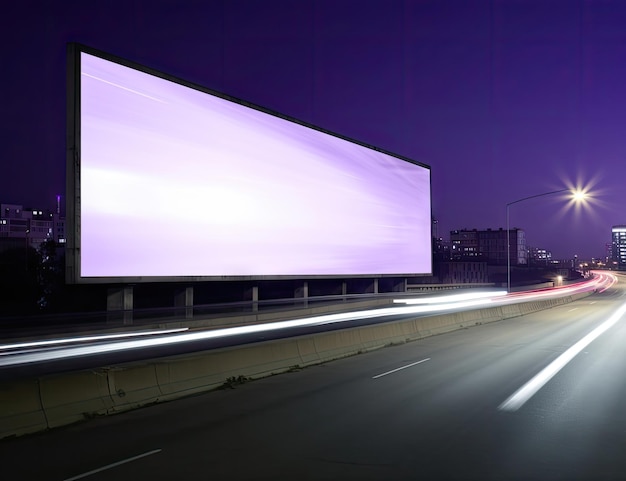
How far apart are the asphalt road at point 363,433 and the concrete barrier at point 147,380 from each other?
306mm

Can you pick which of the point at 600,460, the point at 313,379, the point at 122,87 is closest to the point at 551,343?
the point at 313,379

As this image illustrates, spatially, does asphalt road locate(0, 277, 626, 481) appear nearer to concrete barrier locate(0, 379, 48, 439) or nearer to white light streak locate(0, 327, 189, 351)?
concrete barrier locate(0, 379, 48, 439)

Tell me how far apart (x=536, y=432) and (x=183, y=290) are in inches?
1221

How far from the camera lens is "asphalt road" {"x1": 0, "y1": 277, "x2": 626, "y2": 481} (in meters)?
7.13

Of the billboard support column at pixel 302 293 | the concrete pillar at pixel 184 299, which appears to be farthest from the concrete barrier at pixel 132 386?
the billboard support column at pixel 302 293

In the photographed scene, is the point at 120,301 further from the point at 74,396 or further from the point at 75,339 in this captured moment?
the point at 74,396

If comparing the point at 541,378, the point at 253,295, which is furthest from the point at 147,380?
the point at 253,295

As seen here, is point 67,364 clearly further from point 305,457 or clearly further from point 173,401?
point 305,457

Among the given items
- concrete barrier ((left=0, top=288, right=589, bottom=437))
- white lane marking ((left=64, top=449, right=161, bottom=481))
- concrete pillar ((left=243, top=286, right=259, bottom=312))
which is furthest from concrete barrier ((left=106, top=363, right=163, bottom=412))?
concrete pillar ((left=243, top=286, right=259, bottom=312))

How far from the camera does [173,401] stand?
38.5ft

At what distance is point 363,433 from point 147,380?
4.45m

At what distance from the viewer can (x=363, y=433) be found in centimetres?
897

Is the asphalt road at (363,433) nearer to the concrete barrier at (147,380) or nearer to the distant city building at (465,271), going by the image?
the concrete barrier at (147,380)

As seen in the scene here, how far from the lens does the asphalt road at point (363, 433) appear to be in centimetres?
713
